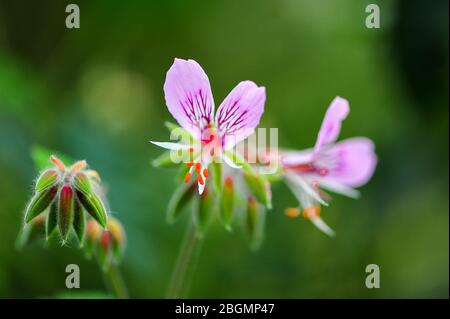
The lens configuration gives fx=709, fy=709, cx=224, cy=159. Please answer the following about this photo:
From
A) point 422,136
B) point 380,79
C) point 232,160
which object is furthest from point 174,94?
point 380,79

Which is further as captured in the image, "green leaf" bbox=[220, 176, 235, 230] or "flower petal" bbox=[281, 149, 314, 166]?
"flower petal" bbox=[281, 149, 314, 166]

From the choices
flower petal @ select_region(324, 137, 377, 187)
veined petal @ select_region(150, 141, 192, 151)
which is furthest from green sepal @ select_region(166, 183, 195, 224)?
flower petal @ select_region(324, 137, 377, 187)

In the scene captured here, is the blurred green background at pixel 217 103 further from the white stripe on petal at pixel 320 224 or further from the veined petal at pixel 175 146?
the veined petal at pixel 175 146

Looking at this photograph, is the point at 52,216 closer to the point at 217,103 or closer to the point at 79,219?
the point at 79,219

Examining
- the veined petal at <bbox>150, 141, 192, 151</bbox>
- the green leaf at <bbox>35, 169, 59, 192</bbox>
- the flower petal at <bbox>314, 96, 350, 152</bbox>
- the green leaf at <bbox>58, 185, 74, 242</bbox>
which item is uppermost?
the flower petal at <bbox>314, 96, 350, 152</bbox>

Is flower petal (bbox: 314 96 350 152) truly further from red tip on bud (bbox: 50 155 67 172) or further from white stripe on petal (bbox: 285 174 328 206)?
red tip on bud (bbox: 50 155 67 172)

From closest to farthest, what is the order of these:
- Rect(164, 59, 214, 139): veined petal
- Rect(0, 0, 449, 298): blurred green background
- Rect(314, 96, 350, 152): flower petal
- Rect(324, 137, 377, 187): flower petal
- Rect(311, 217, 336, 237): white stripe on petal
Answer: Rect(164, 59, 214, 139): veined petal < Rect(314, 96, 350, 152): flower petal < Rect(311, 217, 336, 237): white stripe on petal < Rect(324, 137, 377, 187): flower petal < Rect(0, 0, 449, 298): blurred green background
